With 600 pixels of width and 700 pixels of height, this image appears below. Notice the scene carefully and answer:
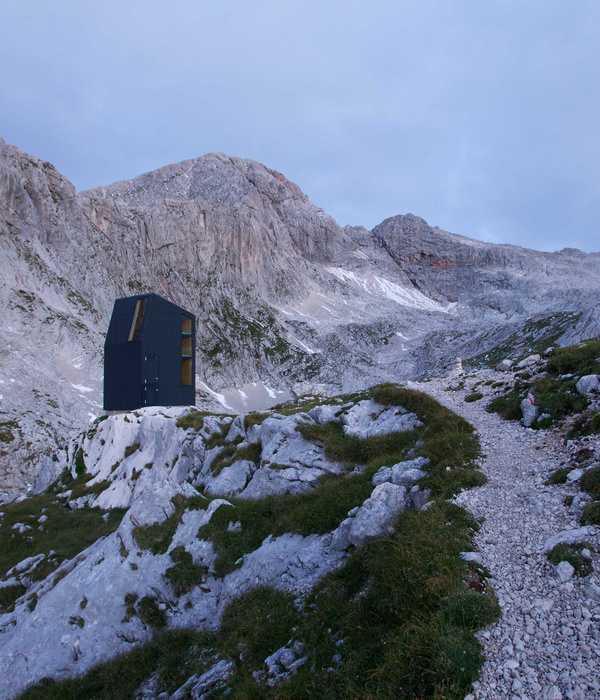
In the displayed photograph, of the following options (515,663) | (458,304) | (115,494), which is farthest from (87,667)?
(458,304)

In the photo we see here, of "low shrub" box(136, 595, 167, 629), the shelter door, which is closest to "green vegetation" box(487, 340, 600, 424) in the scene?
"low shrub" box(136, 595, 167, 629)

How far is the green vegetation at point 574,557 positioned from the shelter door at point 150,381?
31.9m

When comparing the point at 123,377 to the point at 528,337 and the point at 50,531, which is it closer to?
the point at 50,531

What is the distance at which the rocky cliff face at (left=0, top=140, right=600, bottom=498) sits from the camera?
66.8 metres

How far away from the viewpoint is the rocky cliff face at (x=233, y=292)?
66.8 meters

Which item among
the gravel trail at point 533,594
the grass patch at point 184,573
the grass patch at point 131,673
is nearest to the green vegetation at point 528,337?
the gravel trail at point 533,594

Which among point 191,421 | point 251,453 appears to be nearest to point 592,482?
point 251,453

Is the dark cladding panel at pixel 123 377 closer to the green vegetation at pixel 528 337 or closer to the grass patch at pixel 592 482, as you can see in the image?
the grass patch at pixel 592 482

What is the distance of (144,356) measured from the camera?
33281 millimetres

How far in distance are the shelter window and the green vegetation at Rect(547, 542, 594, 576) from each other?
1355 inches

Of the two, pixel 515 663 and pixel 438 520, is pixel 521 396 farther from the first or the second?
pixel 515 663

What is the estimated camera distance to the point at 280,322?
130m

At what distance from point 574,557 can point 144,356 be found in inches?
1295

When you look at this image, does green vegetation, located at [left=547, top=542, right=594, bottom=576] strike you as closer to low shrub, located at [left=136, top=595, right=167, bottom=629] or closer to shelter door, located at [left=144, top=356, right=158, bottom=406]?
low shrub, located at [left=136, top=595, right=167, bottom=629]
